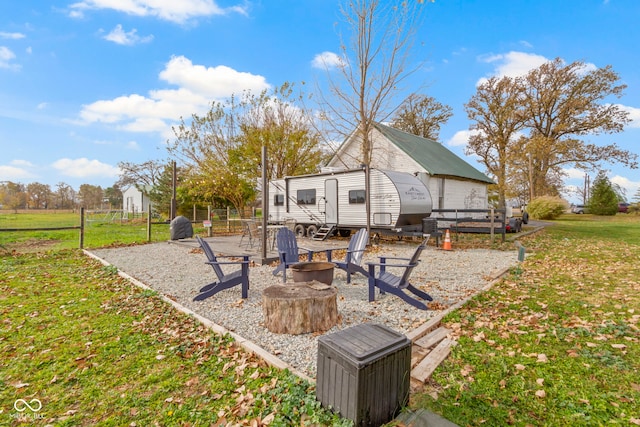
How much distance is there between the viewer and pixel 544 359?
3.05 metres

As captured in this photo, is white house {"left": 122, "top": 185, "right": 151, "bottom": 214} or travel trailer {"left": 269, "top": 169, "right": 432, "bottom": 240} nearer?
travel trailer {"left": 269, "top": 169, "right": 432, "bottom": 240}

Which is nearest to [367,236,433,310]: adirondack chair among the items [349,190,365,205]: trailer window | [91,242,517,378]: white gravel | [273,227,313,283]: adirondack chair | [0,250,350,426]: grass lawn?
[91,242,517,378]: white gravel

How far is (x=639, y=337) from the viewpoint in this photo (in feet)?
11.6

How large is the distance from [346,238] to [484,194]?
50.5 ft

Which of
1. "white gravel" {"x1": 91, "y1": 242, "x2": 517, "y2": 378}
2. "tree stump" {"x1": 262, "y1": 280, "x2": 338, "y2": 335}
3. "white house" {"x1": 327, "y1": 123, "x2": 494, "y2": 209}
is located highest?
"white house" {"x1": 327, "y1": 123, "x2": 494, "y2": 209}

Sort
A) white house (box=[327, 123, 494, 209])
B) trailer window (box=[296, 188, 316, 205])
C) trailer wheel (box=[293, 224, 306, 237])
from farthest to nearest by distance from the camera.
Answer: white house (box=[327, 123, 494, 209]) → trailer wheel (box=[293, 224, 306, 237]) → trailer window (box=[296, 188, 316, 205])

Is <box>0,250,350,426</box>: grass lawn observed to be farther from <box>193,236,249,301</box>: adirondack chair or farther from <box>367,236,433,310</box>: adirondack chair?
<box>367,236,433,310</box>: adirondack chair

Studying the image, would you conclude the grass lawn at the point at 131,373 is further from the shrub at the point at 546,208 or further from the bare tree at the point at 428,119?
the bare tree at the point at 428,119

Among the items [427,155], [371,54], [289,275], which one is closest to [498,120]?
[427,155]

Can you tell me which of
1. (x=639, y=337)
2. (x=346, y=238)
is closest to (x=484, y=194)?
(x=346, y=238)

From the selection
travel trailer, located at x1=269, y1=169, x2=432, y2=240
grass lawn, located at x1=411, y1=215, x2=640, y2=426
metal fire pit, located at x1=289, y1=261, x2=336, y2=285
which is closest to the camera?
grass lawn, located at x1=411, y1=215, x2=640, y2=426

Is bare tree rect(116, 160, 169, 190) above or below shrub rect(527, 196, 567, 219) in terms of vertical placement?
above

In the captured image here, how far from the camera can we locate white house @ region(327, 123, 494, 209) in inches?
701

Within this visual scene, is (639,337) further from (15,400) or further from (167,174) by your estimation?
(167,174)
